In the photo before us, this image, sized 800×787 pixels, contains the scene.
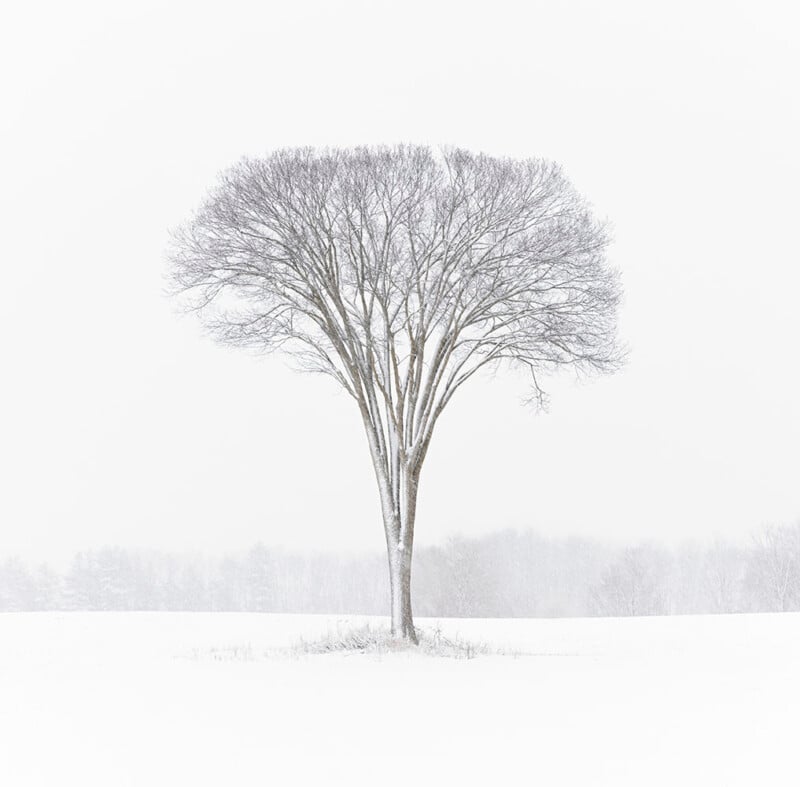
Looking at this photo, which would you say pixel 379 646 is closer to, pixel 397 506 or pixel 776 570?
pixel 397 506

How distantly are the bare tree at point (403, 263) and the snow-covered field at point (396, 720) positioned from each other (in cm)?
483

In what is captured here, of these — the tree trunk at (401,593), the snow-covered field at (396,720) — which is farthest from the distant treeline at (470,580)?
the snow-covered field at (396,720)

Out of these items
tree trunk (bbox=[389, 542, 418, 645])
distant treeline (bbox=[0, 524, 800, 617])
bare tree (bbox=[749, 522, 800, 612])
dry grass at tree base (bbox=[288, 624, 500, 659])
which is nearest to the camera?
dry grass at tree base (bbox=[288, 624, 500, 659])

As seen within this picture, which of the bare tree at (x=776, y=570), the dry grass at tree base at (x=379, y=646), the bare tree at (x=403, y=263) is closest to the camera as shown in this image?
the dry grass at tree base at (x=379, y=646)

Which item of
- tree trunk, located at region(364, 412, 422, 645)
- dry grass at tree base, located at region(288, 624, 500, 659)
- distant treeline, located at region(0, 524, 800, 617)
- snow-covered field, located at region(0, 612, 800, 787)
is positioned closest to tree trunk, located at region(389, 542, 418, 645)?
tree trunk, located at region(364, 412, 422, 645)

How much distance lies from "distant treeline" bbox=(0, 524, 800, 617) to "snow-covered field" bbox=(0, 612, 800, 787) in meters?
44.5

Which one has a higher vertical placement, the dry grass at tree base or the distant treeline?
the dry grass at tree base

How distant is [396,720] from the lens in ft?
26.2

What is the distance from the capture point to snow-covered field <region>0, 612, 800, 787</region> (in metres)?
6.29

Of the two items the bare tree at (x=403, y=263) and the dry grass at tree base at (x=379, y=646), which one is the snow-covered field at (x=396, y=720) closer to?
the dry grass at tree base at (x=379, y=646)

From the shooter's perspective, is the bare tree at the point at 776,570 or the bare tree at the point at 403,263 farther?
the bare tree at the point at 776,570

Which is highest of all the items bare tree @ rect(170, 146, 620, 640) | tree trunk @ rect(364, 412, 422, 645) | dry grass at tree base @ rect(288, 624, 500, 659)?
bare tree @ rect(170, 146, 620, 640)

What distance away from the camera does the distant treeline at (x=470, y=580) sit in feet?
189

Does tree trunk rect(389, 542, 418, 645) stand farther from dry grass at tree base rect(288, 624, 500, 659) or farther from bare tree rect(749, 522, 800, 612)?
bare tree rect(749, 522, 800, 612)
